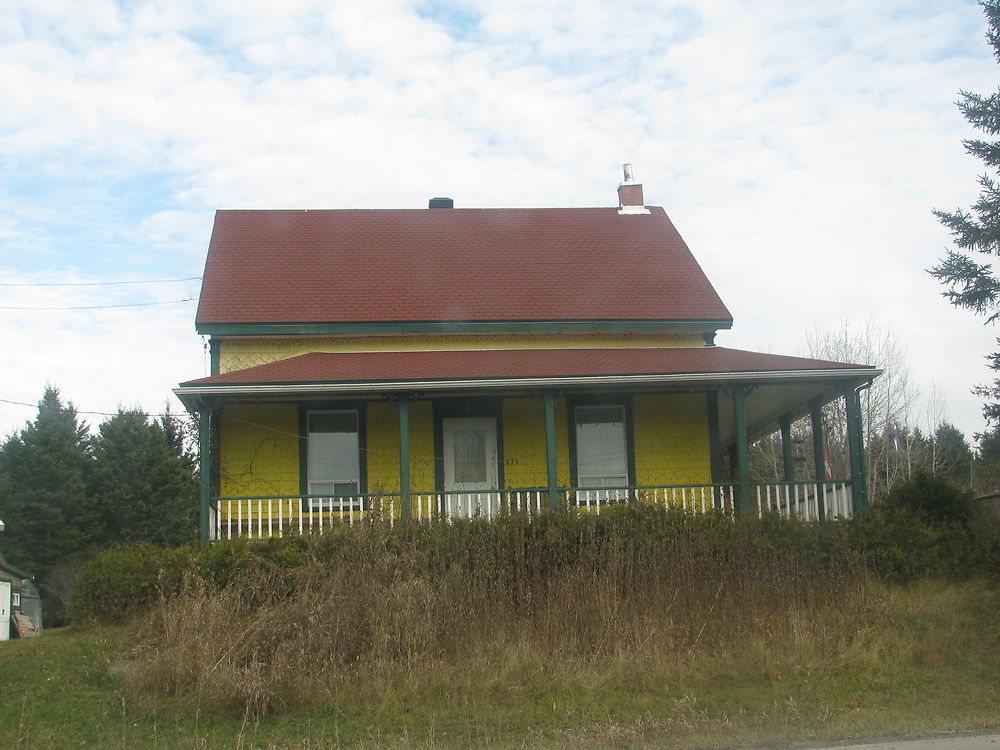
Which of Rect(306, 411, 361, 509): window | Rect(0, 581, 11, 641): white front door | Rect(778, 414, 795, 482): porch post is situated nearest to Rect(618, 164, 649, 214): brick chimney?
Rect(778, 414, 795, 482): porch post

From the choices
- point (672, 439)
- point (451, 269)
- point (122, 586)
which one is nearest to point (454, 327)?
point (451, 269)

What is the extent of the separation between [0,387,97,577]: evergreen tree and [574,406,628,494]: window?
3341 cm

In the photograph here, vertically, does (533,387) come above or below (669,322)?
below

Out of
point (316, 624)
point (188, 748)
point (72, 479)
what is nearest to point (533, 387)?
point (316, 624)

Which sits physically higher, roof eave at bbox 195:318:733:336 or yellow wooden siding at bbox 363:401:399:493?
roof eave at bbox 195:318:733:336

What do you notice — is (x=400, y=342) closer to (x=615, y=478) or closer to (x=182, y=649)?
(x=615, y=478)

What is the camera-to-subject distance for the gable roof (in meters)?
18.5

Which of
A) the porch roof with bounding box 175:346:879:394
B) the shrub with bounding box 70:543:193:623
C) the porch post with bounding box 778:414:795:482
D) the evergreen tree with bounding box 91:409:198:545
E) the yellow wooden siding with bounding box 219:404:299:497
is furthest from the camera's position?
the evergreen tree with bounding box 91:409:198:545

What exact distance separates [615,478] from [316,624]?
8.38 meters

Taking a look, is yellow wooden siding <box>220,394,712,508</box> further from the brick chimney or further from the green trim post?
the brick chimney

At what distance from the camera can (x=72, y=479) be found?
45.1 metres

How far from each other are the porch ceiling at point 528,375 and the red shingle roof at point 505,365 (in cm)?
2

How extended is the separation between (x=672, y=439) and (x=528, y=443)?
2.44 m

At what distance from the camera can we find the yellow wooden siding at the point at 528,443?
685 inches
